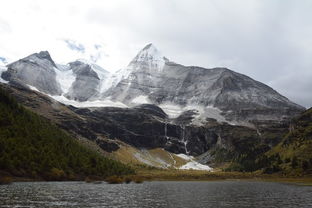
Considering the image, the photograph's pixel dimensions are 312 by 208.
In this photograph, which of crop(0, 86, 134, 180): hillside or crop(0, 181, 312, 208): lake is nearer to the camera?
crop(0, 181, 312, 208): lake

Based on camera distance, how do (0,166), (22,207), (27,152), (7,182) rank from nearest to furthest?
(22,207), (7,182), (0,166), (27,152)

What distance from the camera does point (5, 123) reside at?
17850cm

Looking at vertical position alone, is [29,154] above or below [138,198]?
above

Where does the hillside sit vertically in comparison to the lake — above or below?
above

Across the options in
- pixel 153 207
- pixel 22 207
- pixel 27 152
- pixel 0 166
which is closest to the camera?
pixel 22 207

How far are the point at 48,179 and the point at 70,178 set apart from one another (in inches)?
594

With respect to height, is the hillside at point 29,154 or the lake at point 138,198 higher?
the hillside at point 29,154

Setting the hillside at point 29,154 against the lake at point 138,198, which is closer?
the lake at point 138,198

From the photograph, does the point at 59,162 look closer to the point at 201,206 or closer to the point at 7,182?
the point at 7,182

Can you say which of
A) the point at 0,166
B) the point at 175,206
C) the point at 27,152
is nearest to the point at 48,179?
the point at 27,152

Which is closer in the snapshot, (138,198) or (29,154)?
(138,198)

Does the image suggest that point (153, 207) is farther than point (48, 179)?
No

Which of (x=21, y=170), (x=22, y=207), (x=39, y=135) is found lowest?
(x=22, y=207)

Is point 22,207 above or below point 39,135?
below
